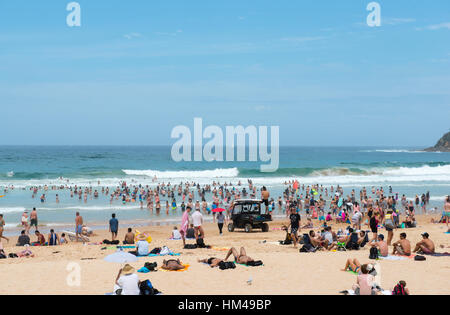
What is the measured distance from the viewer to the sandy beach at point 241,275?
1065cm

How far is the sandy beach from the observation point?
419 inches

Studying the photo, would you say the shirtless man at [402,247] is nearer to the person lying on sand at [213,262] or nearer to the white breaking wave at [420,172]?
the person lying on sand at [213,262]

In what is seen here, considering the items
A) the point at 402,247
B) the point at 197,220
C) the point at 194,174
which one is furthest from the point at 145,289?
the point at 194,174

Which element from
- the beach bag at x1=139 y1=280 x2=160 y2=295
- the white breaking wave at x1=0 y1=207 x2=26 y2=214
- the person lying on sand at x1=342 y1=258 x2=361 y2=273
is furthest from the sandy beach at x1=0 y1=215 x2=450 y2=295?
the white breaking wave at x1=0 y1=207 x2=26 y2=214

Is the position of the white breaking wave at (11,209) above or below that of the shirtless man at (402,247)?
below

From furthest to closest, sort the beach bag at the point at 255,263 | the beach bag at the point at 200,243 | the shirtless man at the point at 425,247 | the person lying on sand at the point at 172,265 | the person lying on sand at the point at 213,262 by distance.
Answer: the beach bag at the point at 200,243 < the shirtless man at the point at 425,247 < the beach bag at the point at 255,263 < the person lying on sand at the point at 213,262 < the person lying on sand at the point at 172,265

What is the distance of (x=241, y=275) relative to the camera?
39.8 feet

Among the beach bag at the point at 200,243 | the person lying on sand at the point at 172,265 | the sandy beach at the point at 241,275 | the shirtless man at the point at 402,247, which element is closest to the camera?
the sandy beach at the point at 241,275

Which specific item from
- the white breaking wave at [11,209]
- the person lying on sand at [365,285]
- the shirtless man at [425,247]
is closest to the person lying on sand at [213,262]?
the person lying on sand at [365,285]

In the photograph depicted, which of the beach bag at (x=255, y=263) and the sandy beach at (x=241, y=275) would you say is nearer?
the sandy beach at (x=241, y=275)

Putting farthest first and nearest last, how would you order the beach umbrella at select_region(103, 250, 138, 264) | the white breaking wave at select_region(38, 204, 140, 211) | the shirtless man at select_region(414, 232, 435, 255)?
the white breaking wave at select_region(38, 204, 140, 211)
the shirtless man at select_region(414, 232, 435, 255)
the beach umbrella at select_region(103, 250, 138, 264)

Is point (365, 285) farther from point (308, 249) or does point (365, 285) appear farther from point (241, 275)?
point (308, 249)

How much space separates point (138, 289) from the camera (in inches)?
374

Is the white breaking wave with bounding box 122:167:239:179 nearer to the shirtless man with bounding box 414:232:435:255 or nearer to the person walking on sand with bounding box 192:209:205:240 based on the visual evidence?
the person walking on sand with bounding box 192:209:205:240
